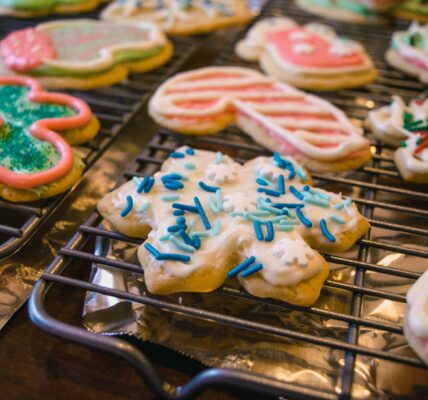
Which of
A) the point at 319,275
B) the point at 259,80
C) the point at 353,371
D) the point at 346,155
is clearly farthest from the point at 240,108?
the point at 353,371

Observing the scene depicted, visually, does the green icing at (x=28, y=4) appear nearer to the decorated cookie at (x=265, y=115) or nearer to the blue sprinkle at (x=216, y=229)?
the decorated cookie at (x=265, y=115)

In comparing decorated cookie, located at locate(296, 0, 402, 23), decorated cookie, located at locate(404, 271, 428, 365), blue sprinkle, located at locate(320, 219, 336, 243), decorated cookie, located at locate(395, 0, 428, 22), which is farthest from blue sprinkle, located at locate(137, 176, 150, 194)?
decorated cookie, located at locate(395, 0, 428, 22)

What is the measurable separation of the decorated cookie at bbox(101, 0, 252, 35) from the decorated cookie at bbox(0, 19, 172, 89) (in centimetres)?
15

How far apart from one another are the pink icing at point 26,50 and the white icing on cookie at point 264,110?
1.60 ft

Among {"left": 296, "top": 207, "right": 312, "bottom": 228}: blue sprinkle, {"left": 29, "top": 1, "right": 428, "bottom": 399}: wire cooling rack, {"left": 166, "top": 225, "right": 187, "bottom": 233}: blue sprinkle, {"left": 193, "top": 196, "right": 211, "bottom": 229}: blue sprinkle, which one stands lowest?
{"left": 29, "top": 1, "right": 428, "bottom": 399}: wire cooling rack

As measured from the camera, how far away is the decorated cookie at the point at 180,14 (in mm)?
2375

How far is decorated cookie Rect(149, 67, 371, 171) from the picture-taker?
159 cm

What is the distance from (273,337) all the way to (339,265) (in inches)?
11.8

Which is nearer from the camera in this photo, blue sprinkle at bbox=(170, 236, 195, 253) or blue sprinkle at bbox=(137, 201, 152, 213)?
blue sprinkle at bbox=(170, 236, 195, 253)

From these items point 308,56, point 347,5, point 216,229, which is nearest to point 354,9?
point 347,5

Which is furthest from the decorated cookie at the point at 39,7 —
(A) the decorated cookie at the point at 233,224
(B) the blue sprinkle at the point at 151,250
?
(B) the blue sprinkle at the point at 151,250

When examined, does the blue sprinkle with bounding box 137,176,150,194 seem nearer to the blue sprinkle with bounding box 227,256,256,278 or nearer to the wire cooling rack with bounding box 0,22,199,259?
the wire cooling rack with bounding box 0,22,199,259

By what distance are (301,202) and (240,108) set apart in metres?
0.55

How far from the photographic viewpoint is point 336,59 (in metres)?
2.03
